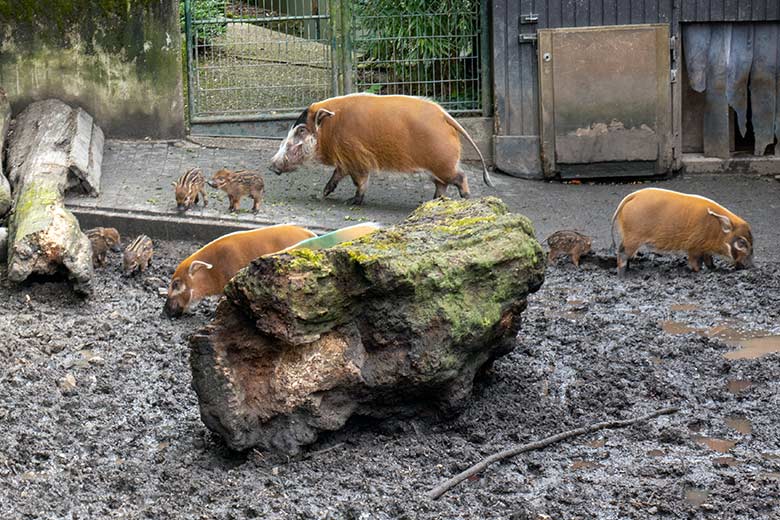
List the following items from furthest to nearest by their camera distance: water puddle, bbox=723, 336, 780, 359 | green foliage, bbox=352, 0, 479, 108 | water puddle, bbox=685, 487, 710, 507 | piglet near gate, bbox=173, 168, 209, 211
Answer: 1. green foliage, bbox=352, 0, 479, 108
2. piglet near gate, bbox=173, 168, 209, 211
3. water puddle, bbox=723, 336, 780, 359
4. water puddle, bbox=685, 487, 710, 507

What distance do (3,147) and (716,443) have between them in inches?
262

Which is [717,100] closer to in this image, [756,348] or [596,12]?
[596,12]

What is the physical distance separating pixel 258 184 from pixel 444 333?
435 cm

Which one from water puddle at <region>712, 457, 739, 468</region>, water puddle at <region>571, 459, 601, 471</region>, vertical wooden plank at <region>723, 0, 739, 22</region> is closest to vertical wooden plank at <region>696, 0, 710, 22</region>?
vertical wooden plank at <region>723, 0, 739, 22</region>

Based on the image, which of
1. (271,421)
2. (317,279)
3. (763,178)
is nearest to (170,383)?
(271,421)

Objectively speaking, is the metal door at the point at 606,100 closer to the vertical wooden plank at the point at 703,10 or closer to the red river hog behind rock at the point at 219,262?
the vertical wooden plank at the point at 703,10

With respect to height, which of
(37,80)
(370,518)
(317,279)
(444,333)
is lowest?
(370,518)

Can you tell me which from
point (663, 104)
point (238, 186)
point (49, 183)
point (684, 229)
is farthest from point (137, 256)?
point (663, 104)

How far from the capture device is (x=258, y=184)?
9.02 m

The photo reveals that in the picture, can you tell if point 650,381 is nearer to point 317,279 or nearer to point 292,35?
point 317,279

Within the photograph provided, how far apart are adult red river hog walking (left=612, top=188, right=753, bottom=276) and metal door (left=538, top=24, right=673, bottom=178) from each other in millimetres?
2953

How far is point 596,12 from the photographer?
1080cm

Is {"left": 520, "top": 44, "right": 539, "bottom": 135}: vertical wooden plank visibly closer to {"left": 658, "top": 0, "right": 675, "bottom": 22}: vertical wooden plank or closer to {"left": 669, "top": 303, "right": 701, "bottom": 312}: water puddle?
{"left": 658, "top": 0, "right": 675, "bottom": 22}: vertical wooden plank

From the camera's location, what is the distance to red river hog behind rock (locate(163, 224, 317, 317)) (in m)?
6.76
